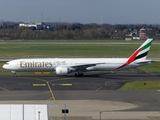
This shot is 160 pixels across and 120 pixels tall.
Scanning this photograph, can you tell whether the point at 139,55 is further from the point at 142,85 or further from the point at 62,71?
the point at 62,71

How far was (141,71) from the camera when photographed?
67312 mm

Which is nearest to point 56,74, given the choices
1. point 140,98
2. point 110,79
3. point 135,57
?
point 110,79

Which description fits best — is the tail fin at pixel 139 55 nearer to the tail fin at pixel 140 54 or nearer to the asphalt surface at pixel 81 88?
the tail fin at pixel 140 54

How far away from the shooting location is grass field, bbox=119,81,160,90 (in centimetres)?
4898

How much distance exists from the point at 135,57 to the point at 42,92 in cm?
2209

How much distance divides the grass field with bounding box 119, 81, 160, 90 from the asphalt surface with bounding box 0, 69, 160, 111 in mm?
1361

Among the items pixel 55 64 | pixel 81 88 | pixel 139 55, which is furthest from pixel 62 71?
pixel 139 55

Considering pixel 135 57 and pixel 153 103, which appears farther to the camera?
pixel 135 57

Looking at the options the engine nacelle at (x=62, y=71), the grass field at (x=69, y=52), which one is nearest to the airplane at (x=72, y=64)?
the engine nacelle at (x=62, y=71)

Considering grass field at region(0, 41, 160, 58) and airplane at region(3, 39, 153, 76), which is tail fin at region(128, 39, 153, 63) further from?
grass field at region(0, 41, 160, 58)

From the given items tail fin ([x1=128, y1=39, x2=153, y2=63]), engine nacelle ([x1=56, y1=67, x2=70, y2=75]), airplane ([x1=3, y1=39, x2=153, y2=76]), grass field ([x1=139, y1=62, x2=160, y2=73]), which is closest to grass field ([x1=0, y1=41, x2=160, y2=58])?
grass field ([x1=139, y1=62, x2=160, y2=73])

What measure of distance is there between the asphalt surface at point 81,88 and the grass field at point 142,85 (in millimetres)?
1361

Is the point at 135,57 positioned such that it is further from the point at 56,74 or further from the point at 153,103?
the point at 153,103

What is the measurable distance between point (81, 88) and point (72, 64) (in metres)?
12.0
